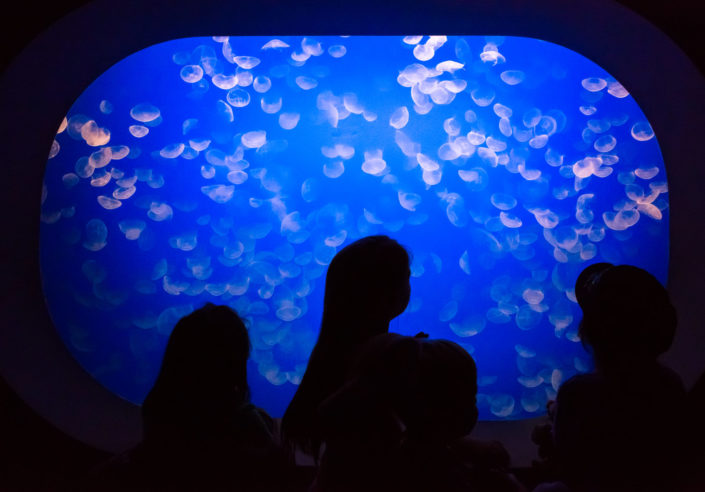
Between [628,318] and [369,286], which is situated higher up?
[369,286]

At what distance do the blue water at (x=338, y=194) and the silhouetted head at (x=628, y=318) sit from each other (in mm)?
1465

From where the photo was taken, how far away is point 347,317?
1510 mm

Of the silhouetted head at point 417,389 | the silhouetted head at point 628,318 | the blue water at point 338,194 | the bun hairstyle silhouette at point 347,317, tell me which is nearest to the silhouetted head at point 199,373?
the bun hairstyle silhouette at point 347,317

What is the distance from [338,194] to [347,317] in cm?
151

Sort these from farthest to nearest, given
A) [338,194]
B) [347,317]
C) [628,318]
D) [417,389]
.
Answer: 1. [338,194]
2. [347,317]
3. [628,318]
4. [417,389]

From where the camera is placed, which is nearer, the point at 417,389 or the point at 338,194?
the point at 417,389

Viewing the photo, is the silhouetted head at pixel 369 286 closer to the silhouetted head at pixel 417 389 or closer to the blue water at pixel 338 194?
the silhouetted head at pixel 417 389

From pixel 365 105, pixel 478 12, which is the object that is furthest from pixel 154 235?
pixel 478 12

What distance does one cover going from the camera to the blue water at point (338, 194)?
2.70 m

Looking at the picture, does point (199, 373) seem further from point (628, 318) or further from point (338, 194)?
point (338, 194)

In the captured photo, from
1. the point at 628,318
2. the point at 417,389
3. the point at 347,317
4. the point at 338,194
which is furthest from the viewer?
the point at 338,194

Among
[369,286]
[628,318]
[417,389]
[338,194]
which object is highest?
[338,194]

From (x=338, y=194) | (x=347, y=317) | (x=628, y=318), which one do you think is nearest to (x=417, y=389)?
(x=347, y=317)

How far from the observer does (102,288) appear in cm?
274
